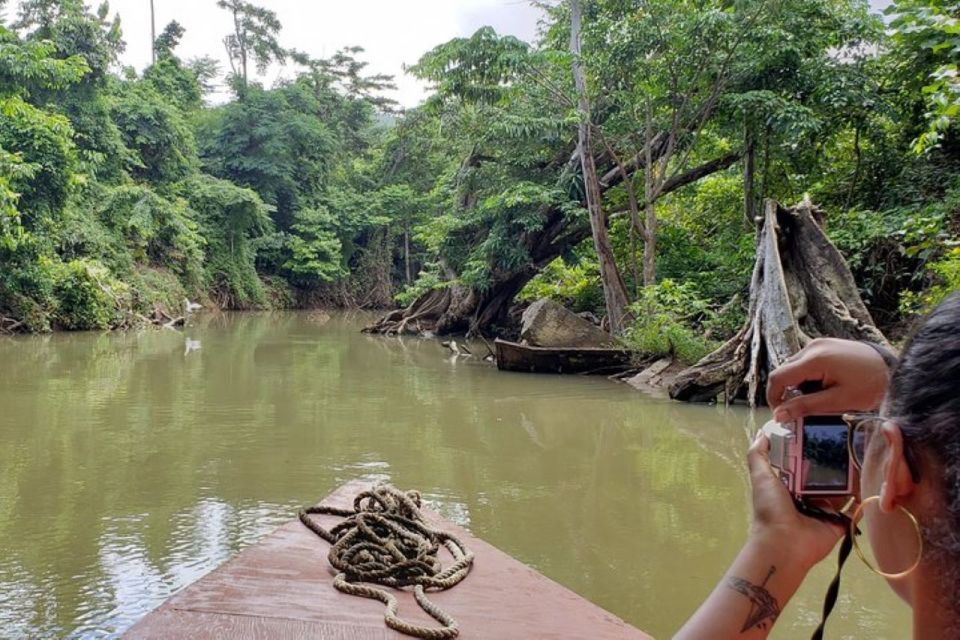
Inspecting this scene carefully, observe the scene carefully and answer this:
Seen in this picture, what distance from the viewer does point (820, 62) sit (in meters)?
10.7

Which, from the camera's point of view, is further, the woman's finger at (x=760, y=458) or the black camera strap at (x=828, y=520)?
the woman's finger at (x=760, y=458)

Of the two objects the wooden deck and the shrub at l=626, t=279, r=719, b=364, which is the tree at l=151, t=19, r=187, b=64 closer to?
the shrub at l=626, t=279, r=719, b=364

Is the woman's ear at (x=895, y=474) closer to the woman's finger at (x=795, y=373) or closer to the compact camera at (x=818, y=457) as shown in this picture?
the compact camera at (x=818, y=457)

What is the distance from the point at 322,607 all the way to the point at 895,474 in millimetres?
1843

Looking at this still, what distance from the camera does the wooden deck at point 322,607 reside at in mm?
1979

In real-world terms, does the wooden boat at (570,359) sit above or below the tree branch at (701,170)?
below

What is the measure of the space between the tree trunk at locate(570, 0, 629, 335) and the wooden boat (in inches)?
66.8

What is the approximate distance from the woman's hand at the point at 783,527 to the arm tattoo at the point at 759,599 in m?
0.04

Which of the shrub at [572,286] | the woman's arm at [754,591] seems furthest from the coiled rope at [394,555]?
the shrub at [572,286]

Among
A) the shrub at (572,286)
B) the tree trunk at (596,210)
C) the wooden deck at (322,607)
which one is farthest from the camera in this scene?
the shrub at (572,286)

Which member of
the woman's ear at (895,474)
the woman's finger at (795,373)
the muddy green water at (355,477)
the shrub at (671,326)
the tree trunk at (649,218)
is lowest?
the muddy green water at (355,477)

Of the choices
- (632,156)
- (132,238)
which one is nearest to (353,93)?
(132,238)

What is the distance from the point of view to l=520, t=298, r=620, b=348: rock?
11.6 metres

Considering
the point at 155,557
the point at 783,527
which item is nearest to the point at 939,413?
the point at 783,527
